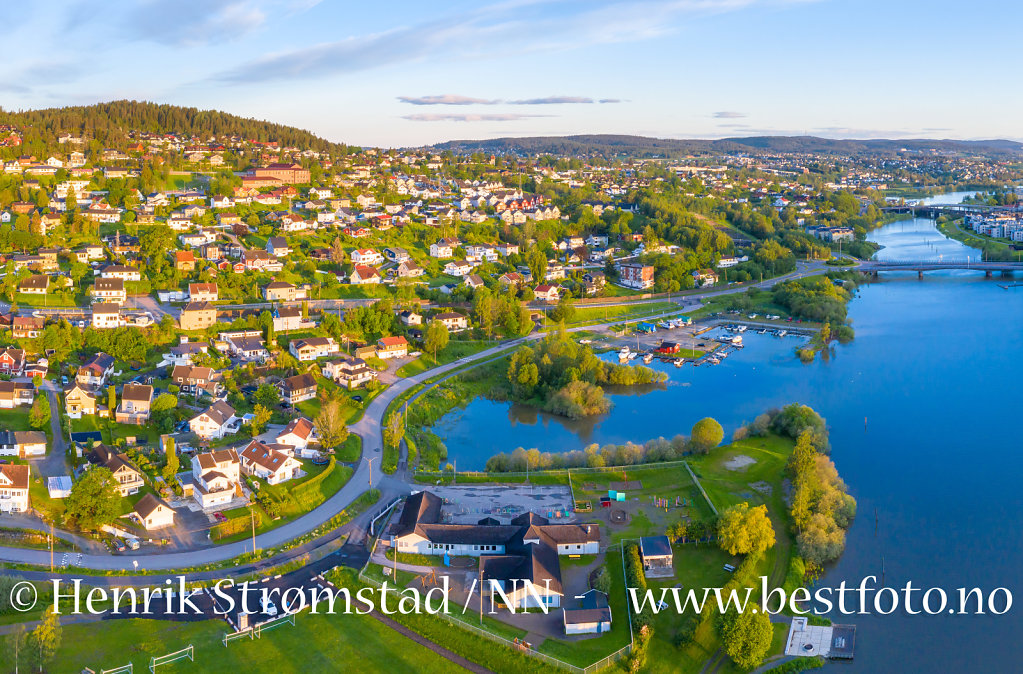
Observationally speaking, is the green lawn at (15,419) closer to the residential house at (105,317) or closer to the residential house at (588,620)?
the residential house at (105,317)

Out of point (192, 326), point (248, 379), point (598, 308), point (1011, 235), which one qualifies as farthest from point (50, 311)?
point (1011, 235)

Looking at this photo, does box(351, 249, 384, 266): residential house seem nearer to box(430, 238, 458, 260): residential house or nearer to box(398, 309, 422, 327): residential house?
box(430, 238, 458, 260): residential house

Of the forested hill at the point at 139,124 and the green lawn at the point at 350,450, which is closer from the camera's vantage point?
the green lawn at the point at 350,450

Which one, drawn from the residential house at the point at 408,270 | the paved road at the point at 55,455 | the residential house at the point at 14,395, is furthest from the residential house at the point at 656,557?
the residential house at the point at 408,270

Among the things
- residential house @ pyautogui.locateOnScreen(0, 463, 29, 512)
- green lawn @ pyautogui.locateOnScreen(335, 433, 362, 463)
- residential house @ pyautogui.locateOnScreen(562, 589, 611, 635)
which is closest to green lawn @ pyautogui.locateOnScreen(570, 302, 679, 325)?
green lawn @ pyautogui.locateOnScreen(335, 433, 362, 463)

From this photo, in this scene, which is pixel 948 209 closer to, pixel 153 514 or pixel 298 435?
pixel 298 435

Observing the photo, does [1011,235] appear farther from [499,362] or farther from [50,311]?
[50,311]
